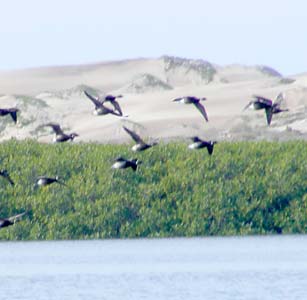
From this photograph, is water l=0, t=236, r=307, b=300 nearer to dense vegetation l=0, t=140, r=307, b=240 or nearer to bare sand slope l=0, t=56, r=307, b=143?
dense vegetation l=0, t=140, r=307, b=240

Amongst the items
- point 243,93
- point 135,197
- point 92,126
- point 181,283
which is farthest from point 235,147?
point 243,93

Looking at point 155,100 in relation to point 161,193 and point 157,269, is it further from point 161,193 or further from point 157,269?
point 157,269

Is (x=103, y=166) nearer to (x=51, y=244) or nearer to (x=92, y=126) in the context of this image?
(x=51, y=244)

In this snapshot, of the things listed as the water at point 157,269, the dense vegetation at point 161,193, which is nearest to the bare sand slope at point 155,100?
the dense vegetation at point 161,193

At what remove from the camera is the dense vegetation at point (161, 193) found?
42719 mm

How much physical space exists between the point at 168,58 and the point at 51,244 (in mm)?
54380

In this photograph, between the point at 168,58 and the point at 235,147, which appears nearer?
the point at 235,147

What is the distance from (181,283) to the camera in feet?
105

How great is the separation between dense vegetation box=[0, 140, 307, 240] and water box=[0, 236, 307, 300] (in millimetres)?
1073

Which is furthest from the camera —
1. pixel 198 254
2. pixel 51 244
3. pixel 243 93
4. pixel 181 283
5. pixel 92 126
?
pixel 243 93

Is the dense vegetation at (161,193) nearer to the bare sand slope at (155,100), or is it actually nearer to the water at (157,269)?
the water at (157,269)

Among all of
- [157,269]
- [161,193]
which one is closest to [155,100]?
[161,193]

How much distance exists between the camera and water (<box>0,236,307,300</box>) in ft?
100.0

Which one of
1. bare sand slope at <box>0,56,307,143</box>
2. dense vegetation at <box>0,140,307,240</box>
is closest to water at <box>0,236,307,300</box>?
dense vegetation at <box>0,140,307,240</box>
